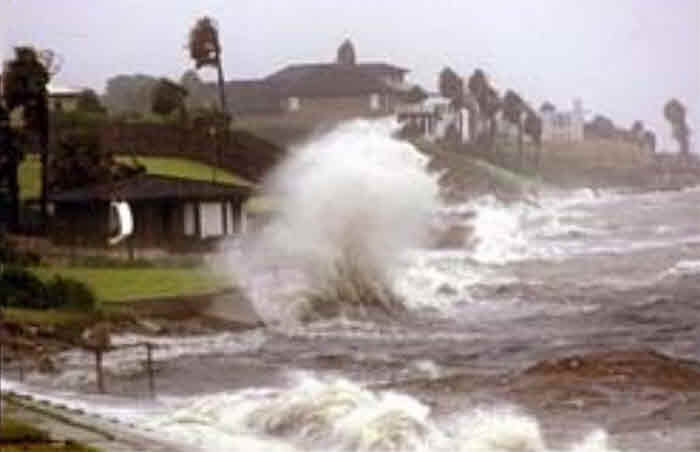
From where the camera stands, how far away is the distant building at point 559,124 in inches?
500

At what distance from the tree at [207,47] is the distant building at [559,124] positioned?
94.7 inches

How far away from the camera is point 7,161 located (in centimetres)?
1070

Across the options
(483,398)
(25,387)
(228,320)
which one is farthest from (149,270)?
(483,398)

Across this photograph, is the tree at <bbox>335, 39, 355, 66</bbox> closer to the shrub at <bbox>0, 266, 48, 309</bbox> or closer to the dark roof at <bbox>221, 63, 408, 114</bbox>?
the dark roof at <bbox>221, 63, 408, 114</bbox>

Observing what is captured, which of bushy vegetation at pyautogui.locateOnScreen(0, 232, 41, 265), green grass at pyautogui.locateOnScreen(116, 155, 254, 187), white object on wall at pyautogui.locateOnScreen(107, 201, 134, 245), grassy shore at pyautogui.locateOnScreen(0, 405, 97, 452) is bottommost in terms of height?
grassy shore at pyautogui.locateOnScreen(0, 405, 97, 452)

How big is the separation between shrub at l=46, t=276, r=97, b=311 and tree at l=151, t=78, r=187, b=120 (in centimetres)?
215

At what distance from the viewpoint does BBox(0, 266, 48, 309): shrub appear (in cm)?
986

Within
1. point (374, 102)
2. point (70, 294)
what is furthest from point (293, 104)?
point (70, 294)

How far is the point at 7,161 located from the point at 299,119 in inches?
80.2

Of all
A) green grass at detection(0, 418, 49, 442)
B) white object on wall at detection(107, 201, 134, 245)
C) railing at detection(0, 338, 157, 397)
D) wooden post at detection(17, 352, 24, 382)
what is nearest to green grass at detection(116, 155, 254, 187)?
white object on wall at detection(107, 201, 134, 245)

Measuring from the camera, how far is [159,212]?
11758 millimetres

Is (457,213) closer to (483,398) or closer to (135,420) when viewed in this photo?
(483,398)

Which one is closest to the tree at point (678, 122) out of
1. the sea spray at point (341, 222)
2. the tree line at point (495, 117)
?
the tree line at point (495, 117)

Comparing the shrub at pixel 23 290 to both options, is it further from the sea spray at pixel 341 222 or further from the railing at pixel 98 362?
the sea spray at pixel 341 222
